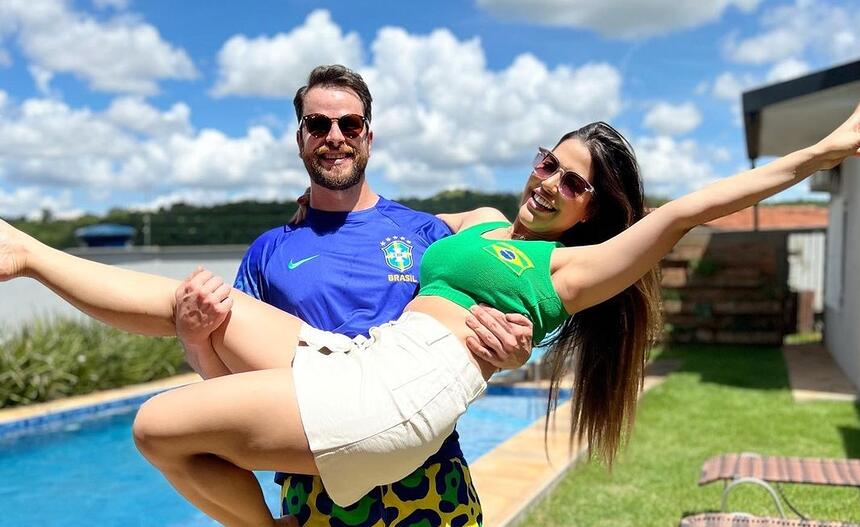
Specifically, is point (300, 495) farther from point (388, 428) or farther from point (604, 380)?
point (604, 380)

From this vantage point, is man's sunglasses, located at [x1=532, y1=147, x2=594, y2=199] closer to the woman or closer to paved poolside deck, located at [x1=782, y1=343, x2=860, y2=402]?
the woman

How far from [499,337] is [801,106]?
930cm

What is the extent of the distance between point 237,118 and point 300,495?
5286 cm

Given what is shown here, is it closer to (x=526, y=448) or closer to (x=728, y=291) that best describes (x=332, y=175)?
(x=526, y=448)

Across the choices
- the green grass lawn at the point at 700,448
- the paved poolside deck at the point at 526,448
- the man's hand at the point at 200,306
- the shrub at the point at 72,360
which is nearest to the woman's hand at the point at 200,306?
the man's hand at the point at 200,306

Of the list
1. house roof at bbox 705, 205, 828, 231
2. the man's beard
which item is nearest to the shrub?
the man's beard

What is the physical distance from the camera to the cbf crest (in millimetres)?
2332

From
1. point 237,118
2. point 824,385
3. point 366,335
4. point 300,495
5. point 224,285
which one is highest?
point 237,118

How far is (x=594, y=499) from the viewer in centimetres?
531

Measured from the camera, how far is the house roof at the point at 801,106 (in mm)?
8602

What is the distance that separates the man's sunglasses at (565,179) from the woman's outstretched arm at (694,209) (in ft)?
1.14

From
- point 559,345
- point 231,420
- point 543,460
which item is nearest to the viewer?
point 231,420

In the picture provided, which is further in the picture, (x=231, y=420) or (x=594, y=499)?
(x=594, y=499)

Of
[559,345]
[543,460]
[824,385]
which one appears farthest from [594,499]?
[824,385]
